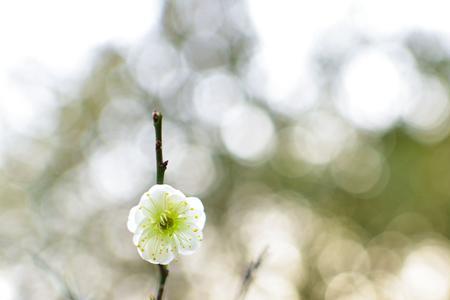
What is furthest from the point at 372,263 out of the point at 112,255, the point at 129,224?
the point at 129,224

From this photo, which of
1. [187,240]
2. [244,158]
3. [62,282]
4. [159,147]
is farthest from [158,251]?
[244,158]

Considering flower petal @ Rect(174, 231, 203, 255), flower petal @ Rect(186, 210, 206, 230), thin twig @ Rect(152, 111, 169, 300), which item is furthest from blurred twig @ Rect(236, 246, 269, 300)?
flower petal @ Rect(186, 210, 206, 230)

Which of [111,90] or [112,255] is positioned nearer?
[112,255]

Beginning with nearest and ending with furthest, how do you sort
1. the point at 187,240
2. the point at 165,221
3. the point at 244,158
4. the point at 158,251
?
1. the point at 158,251
2. the point at 187,240
3. the point at 165,221
4. the point at 244,158

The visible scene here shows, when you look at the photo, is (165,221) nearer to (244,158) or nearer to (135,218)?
(135,218)

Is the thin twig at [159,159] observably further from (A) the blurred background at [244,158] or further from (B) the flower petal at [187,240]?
(A) the blurred background at [244,158]

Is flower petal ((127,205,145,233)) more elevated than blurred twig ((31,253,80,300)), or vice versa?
flower petal ((127,205,145,233))

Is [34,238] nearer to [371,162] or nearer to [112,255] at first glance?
[112,255]

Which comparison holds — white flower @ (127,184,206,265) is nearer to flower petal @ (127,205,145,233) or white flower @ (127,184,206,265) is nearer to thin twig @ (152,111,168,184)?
flower petal @ (127,205,145,233)
